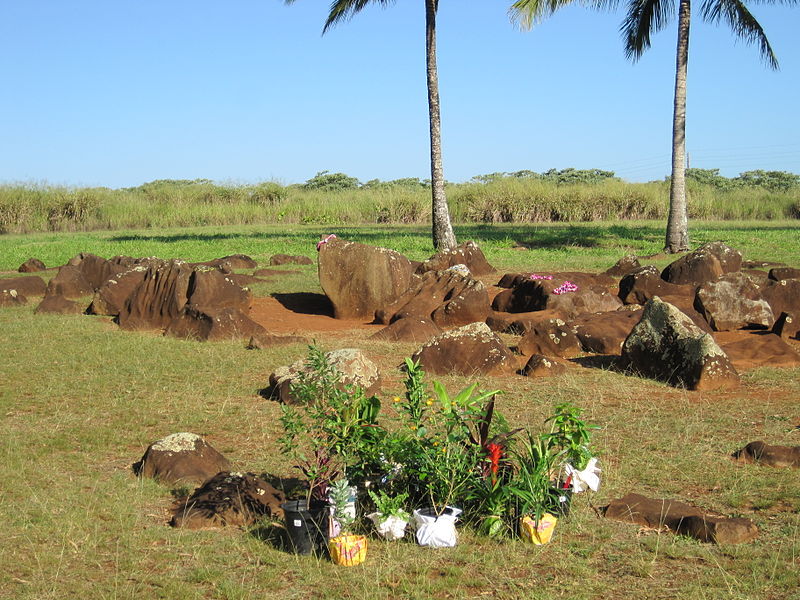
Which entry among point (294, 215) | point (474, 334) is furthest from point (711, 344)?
point (294, 215)

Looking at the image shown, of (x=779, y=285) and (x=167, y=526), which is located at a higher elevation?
(x=779, y=285)

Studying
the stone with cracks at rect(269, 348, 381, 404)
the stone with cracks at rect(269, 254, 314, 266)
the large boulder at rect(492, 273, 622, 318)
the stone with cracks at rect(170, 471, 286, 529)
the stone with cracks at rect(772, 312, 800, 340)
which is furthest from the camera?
the stone with cracks at rect(269, 254, 314, 266)

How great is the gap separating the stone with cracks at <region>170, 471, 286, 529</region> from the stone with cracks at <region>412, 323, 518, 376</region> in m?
3.63

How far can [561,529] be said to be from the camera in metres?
4.85

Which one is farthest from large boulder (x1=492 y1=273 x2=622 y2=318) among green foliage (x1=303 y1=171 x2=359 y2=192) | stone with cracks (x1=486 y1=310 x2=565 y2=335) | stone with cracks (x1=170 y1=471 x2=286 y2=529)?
green foliage (x1=303 y1=171 x2=359 y2=192)

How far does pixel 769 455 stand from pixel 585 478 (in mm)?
1443

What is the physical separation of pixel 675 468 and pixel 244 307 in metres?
8.03

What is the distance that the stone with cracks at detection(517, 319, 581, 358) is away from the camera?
9641 mm

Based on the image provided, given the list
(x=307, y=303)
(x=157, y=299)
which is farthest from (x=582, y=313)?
(x=157, y=299)

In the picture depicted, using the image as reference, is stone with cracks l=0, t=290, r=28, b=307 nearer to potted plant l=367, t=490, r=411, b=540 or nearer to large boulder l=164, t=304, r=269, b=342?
large boulder l=164, t=304, r=269, b=342

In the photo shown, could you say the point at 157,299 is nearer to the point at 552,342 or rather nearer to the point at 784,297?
the point at 552,342

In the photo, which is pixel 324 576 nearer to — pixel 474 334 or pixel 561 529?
pixel 561 529

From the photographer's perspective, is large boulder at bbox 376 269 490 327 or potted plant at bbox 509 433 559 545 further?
Answer: large boulder at bbox 376 269 490 327

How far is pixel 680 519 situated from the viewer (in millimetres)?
4805
